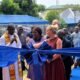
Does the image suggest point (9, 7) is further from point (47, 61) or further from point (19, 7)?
point (47, 61)

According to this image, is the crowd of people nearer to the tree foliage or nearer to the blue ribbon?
the blue ribbon

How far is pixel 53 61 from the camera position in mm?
7273

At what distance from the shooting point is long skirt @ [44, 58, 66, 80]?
23.6ft

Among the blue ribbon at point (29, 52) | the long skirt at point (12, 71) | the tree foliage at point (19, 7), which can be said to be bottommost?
the tree foliage at point (19, 7)

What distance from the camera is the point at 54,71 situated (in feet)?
24.0

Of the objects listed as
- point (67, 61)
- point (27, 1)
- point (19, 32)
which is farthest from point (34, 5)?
point (67, 61)

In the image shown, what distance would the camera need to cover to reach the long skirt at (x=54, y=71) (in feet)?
23.6

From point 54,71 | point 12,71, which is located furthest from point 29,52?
point 12,71

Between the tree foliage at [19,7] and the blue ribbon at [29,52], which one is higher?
the blue ribbon at [29,52]

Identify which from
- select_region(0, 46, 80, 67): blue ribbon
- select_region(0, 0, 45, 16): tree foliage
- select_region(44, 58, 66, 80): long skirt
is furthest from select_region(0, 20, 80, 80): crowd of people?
select_region(0, 0, 45, 16): tree foliage

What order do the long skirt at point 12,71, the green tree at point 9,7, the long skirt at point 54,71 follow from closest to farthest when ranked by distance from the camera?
the long skirt at point 54,71, the long skirt at point 12,71, the green tree at point 9,7

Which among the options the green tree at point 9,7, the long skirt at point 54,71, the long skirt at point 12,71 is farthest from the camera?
the green tree at point 9,7

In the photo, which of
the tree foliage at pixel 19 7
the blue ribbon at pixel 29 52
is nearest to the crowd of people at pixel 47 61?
the blue ribbon at pixel 29 52

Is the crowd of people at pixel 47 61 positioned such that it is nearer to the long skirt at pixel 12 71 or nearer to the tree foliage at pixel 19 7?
the long skirt at pixel 12 71
